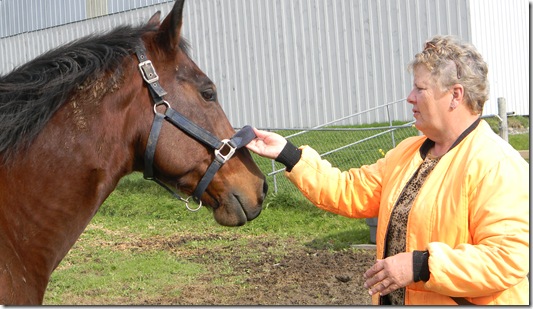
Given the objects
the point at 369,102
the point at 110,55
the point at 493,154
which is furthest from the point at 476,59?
the point at 369,102

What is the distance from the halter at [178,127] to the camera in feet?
9.36

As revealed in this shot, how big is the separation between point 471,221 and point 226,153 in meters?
1.06

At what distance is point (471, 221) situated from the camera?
2453mm

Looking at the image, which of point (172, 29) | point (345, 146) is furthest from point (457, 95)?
point (345, 146)

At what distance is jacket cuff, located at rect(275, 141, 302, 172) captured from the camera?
121 inches

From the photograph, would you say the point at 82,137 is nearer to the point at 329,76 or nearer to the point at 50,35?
the point at 329,76

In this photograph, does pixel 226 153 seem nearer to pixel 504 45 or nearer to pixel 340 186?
pixel 340 186

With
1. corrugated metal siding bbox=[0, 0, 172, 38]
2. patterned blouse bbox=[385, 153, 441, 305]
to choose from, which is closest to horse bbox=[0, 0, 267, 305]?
patterned blouse bbox=[385, 153, 441, 305]

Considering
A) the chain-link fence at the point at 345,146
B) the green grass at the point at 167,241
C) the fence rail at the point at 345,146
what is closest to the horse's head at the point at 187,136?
the green grass at the point at 167,241

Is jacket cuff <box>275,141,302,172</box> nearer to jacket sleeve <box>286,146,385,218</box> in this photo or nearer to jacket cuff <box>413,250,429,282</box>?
jacket sleeve <box>286,146,385,218</box>

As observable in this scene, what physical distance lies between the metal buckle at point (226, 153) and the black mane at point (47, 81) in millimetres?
538

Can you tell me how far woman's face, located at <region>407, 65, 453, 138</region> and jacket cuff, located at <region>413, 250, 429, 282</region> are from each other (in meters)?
0.52

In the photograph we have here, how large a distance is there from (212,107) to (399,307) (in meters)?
1.14

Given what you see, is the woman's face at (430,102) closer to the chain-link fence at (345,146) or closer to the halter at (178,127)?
the halter at (178,127)
